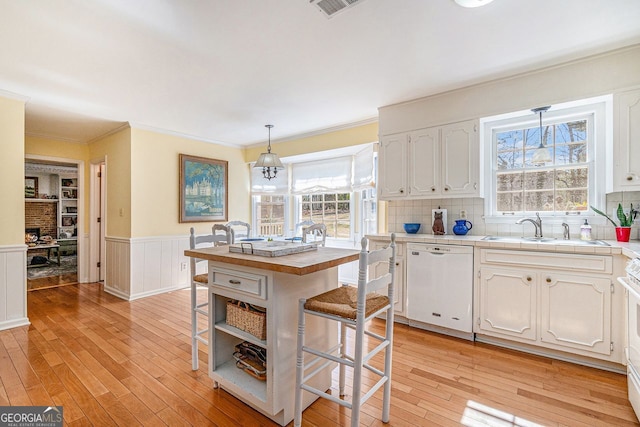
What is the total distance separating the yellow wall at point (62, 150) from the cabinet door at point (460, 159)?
18.1ft

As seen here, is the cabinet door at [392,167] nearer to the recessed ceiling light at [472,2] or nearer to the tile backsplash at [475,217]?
the tile backsplash at [475,217]

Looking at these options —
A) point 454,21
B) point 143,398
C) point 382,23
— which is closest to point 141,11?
point 382,23

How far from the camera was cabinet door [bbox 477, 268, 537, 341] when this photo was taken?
2.54 meters

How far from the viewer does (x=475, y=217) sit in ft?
10.7

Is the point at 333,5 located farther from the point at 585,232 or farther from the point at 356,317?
the point at 585,232

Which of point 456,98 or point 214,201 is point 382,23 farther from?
point 214,201

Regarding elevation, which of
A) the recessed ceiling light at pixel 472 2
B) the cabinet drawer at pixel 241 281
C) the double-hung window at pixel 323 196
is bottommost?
the cabinet drawer at pixel 241 281

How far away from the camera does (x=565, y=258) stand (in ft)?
7.83

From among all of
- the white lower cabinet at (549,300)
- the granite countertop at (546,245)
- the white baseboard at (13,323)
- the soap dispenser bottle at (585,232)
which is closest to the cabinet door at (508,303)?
the white lower cabinet at (549,300)

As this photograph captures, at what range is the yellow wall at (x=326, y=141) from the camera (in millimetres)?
4137

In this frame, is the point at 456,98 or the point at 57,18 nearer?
the point at 57,18

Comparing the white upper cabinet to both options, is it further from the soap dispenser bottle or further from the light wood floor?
the light wood floor

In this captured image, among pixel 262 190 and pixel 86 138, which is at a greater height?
pixel 86 138

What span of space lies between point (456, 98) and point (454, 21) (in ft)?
3.99
